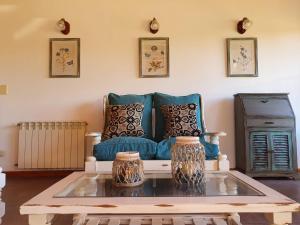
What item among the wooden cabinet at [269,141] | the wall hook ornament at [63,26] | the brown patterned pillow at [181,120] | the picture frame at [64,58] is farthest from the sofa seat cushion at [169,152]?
the wall hook ornament at [63,26]

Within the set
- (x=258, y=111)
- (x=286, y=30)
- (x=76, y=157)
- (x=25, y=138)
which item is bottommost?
(x=76, y=157)

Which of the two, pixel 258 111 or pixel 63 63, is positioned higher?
pixel 63 63

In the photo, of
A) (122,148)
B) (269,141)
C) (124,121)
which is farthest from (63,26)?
(269,141)

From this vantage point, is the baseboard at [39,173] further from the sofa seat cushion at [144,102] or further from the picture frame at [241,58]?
the picture frame at [241,58]

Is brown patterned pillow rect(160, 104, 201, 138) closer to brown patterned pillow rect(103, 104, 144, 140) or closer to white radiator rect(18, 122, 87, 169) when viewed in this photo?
brown patterned pillow rect(103, 104, 144, 140)

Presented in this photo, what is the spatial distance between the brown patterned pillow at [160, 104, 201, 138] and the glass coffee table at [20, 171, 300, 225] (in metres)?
1.32

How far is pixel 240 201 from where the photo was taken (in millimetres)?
967

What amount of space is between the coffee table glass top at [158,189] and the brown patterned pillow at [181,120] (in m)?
1.23

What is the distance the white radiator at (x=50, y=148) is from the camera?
3283 mm

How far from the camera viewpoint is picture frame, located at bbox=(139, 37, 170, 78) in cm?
342

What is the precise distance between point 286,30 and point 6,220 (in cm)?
355

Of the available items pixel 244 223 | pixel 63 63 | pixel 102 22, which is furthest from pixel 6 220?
pixel 102 22

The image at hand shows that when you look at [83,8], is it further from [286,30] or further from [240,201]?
[240,201]

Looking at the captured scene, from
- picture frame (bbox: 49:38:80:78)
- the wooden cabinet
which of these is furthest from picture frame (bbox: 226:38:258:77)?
picture frame (bbox: 49:38:80:78)
